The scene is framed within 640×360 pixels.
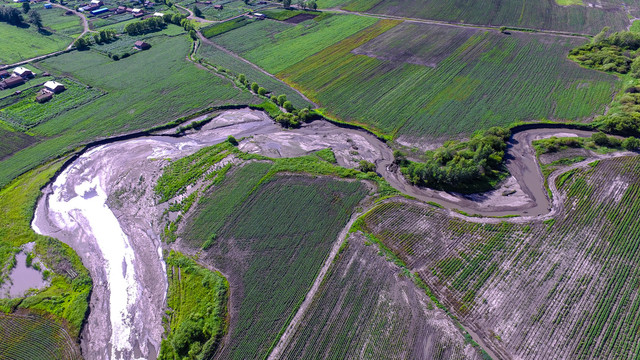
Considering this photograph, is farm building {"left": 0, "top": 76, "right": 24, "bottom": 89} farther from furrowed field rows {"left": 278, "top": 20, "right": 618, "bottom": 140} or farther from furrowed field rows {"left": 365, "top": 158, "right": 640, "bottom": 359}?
furrowed field rows {"left": 365, "top": 158, "right": 640, "bottom": 359}

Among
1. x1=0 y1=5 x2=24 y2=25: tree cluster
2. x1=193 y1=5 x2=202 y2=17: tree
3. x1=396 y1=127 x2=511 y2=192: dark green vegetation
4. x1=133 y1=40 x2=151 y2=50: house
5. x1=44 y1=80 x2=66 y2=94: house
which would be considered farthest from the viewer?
x1=193 y1=5 x2=202 y2=17: tree

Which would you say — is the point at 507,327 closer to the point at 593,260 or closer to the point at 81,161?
the point at 593,260

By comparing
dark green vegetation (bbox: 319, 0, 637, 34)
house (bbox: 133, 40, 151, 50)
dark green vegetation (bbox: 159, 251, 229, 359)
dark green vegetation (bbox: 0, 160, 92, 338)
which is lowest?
dark green vegetation (bbox: 0, 160, 92, 338)

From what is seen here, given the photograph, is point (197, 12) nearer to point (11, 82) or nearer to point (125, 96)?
point (125, 96)

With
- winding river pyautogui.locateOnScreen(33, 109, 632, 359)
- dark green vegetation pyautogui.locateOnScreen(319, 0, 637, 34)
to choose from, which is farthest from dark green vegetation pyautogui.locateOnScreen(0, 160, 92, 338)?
dark green vegetation pyautogui.locateOnScreen(319, 0, 637, 34)

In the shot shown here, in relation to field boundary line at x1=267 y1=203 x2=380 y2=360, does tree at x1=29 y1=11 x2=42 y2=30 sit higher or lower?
higher

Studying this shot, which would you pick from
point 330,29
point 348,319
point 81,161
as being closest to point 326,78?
point 330,29

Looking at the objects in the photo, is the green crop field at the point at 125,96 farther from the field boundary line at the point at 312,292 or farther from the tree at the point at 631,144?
the tree at the point at 631,144

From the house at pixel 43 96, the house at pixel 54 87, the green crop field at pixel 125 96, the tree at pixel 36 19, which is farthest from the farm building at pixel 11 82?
the tree at pixel 36 19

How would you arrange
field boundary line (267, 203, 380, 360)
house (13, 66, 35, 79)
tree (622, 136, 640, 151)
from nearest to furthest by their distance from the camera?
field boundary line (267, 203, 380, 360) → tree (622, 136, 640, 151) → house (13, 66, 35, 79)
